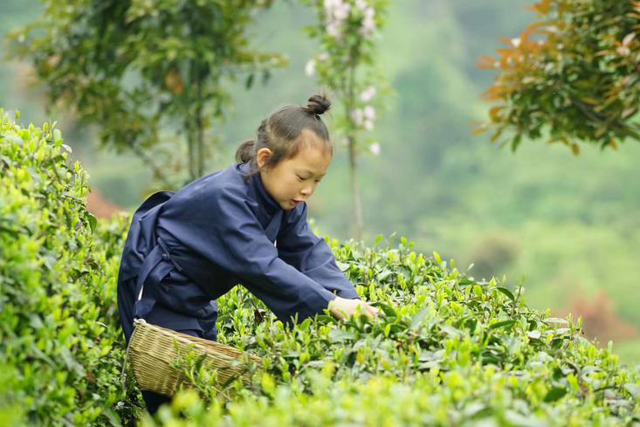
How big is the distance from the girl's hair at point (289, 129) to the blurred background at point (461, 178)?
1057cm

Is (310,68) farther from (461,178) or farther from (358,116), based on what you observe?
(461,178)

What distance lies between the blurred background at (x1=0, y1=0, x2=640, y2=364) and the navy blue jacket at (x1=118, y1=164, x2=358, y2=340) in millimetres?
10416

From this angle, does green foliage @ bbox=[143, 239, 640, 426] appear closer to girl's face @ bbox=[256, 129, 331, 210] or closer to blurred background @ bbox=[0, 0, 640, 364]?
girl's face @ bbox=[256, 129, 331, 210]

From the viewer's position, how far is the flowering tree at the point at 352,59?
7086 millimetres

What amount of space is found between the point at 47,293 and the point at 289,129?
1034mm

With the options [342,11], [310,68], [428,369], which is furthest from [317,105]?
[310,68]

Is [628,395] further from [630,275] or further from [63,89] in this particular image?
[630,275]

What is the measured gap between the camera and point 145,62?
281 inches

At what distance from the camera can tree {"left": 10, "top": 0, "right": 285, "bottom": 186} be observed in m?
7.41

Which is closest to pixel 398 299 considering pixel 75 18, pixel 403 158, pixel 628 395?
pixel 628 395

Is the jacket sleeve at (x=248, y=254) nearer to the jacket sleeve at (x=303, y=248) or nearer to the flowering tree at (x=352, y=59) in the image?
the jacket sleeve at (x=303, y=248)

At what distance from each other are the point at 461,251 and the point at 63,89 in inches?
439

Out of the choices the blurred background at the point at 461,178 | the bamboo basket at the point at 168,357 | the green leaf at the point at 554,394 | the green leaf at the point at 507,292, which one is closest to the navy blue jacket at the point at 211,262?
the bamboo basket at the point at 168,357

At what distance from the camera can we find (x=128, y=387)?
9.46 ft
